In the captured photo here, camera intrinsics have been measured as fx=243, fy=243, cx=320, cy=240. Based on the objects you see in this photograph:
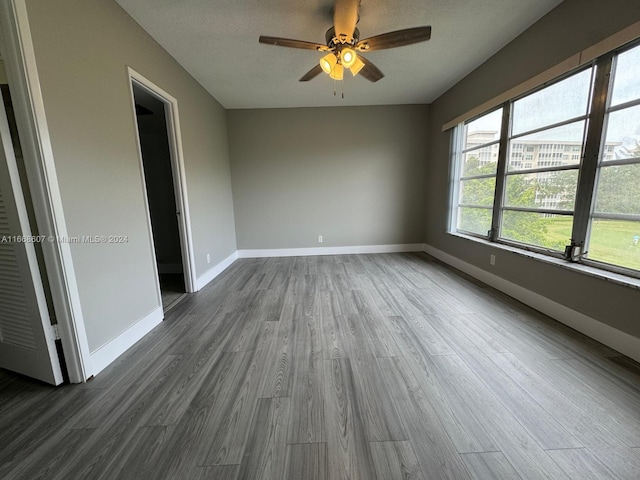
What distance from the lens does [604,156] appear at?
1.89 metres

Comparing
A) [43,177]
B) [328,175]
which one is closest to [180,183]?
[43,177]

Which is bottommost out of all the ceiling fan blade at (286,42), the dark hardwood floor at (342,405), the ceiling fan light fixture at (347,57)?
the dark hardwood floor at (342,405)

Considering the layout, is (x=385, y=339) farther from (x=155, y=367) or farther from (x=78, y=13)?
(x=78, y=13)

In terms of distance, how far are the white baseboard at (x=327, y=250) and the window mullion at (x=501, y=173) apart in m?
1.82

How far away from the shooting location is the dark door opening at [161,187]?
3.63 meters

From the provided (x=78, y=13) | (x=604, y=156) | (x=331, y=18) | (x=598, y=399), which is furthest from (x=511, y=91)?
(x=78, y=13)

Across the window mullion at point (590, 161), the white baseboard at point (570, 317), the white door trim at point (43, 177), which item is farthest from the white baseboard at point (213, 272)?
the window mullion at point (590, 161)

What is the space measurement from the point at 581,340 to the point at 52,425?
349 cm

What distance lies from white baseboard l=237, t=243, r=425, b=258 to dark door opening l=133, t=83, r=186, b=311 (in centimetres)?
122

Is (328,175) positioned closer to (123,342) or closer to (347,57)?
(347,57)

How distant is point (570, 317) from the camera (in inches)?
81.7

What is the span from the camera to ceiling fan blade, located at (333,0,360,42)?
181 centimetres

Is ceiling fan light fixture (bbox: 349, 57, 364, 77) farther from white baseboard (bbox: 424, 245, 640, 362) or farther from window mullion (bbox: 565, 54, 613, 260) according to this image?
white baseboard (bbox: 424, 245, 640, 362)

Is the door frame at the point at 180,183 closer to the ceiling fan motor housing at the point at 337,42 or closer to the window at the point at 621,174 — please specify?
the ceiling fan motor housing at the point at 337,42
